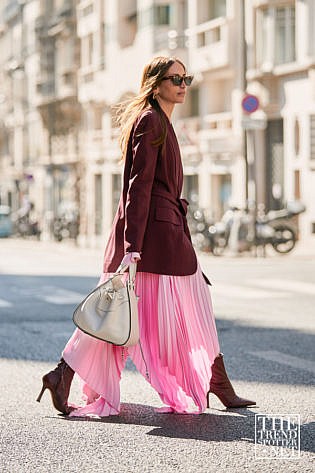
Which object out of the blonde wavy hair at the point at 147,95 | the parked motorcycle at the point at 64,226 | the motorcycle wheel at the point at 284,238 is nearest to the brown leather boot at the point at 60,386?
the blonde wavy hair at the point at 147,95

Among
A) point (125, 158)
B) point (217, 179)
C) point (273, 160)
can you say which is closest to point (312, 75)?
point (273, 160)

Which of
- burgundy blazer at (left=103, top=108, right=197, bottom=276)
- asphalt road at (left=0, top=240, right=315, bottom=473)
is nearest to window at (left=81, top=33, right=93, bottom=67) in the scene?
asphalt road at (left=0, top=240, right=315, bottom=473)

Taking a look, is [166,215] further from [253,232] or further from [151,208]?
[253,232]

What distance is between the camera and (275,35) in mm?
34938

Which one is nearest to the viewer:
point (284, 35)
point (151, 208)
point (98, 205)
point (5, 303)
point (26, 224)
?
point (151, 208)

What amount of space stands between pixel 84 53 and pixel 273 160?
20139 millimetres

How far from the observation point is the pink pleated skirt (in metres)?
6.73

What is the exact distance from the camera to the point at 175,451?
5.86 m

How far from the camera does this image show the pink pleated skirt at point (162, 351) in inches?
265

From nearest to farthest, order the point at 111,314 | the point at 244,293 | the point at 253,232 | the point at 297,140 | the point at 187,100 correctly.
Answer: the point at 111,314, the point at 244,293, the point at 253,232, the point at 297,140, the point at 187,100

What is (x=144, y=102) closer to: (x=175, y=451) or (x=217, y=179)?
(x=175, y=451)

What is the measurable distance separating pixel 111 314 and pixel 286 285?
1151 centimetres

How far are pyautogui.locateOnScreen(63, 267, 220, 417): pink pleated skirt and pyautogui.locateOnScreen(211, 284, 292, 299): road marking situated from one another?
29.7 ft

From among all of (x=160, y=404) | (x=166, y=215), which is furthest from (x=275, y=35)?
(x=166, y=215)
